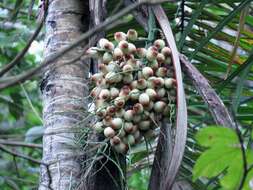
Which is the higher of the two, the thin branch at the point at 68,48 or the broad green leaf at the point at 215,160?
the thin branch at the point at 68,48

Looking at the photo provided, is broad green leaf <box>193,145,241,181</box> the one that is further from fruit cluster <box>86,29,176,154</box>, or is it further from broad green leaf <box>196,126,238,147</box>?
fruit cluster <box>86,29,176,154</box>

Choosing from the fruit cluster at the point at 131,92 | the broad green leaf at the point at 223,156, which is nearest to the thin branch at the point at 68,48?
the broad green leaf at the point at 223,156

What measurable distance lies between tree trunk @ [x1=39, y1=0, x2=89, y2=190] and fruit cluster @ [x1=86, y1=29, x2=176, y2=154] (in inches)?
4.2

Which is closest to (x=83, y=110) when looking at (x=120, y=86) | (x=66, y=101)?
(x=66, y=101)

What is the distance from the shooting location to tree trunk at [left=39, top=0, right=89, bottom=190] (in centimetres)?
153

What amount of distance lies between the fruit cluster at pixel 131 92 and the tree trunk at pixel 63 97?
0.11 m

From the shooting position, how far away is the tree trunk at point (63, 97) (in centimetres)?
153

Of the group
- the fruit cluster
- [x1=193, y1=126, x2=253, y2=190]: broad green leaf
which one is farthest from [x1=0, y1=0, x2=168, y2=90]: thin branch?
the fruit cluster

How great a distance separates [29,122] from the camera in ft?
14.7

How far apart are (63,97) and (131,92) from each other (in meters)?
0.31

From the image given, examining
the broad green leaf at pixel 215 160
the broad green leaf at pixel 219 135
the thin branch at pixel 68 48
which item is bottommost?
the broad green leaf at pixel 215 160

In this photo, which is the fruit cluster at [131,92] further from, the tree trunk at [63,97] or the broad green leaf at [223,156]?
the broad green leaf at [223,156]

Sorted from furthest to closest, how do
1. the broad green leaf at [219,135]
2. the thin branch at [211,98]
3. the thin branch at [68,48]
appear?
1. the thin branch at [211,98]
2. the broad green leaf at [219,135]
3. the thin branch at [68,48]

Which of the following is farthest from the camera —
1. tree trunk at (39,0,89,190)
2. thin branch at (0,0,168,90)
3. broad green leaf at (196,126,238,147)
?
tree trunk at (39,0,89,190)
